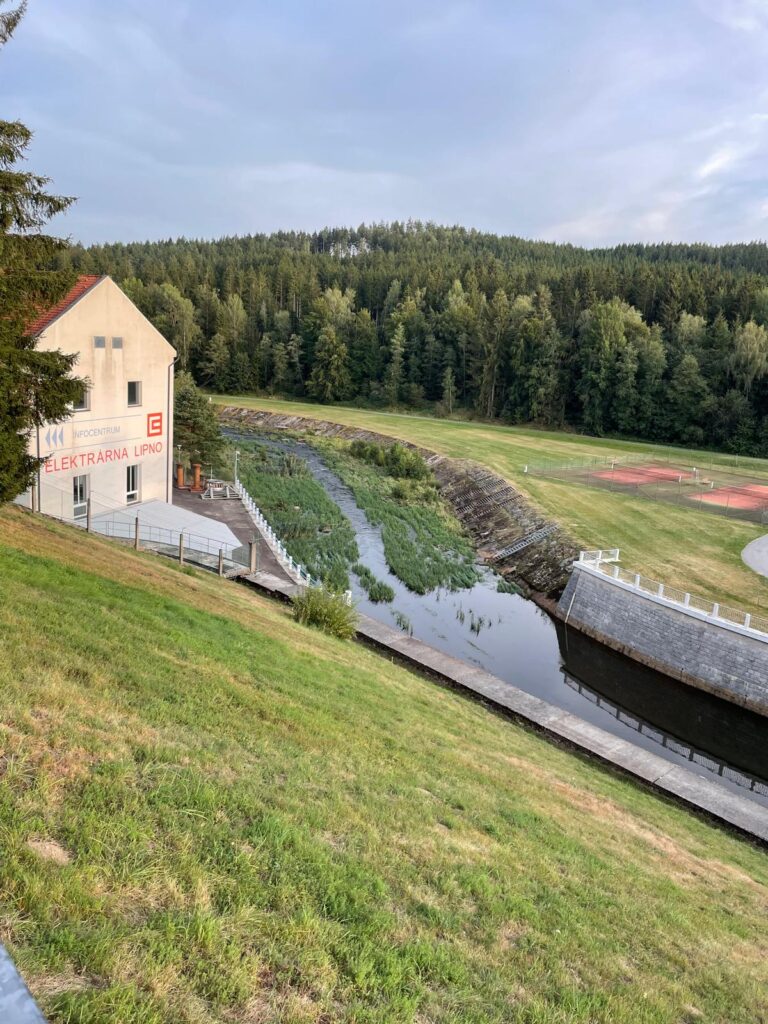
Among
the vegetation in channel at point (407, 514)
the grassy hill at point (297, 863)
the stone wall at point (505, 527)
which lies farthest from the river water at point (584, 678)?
the grassy hill at point (297, 863)

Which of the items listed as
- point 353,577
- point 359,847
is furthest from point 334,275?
point 359,847

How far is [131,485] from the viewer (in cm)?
2647

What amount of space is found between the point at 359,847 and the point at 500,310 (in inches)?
3096

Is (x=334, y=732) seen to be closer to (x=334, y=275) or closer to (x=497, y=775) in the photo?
(x=497, y=775)

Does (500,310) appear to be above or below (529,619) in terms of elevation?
above

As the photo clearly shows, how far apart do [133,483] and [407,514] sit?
57.9 feet

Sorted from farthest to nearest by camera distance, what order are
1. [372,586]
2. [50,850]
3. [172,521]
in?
[372,586] → [172,521] → [50,850]

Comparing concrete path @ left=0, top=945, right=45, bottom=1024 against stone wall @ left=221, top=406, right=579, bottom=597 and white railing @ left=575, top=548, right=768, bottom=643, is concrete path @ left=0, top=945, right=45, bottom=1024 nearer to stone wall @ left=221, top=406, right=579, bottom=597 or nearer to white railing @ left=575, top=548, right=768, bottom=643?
white railing @ left=575, top=548, right=768, bottom=643

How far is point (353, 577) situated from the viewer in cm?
2800

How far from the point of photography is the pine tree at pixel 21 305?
11906 millimetres

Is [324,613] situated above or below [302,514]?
above

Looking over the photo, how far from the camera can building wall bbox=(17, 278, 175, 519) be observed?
22531mm

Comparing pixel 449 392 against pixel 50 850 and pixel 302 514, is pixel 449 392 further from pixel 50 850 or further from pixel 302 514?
pixel 50 850

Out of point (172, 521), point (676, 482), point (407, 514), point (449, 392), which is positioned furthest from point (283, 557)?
point (449, 392)
